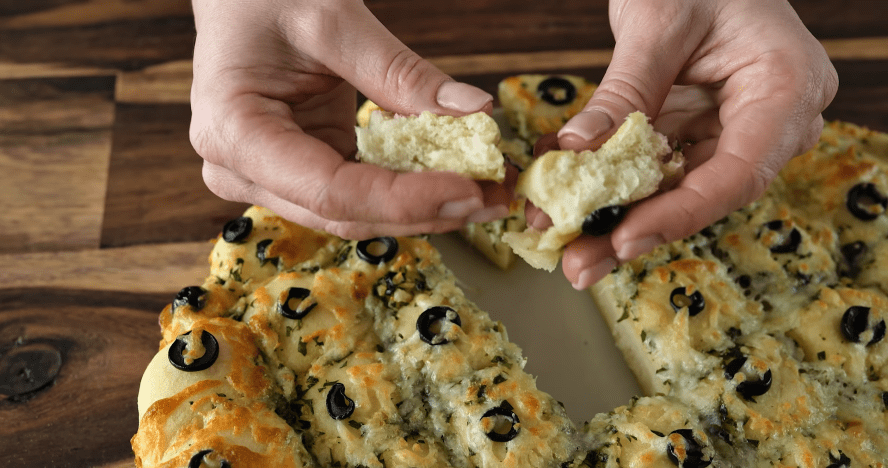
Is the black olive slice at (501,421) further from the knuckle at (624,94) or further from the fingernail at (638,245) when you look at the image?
the knuckle at (624,94)

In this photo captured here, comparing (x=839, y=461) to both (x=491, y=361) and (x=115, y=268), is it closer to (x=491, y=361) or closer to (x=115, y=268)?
(x=491, y=361)

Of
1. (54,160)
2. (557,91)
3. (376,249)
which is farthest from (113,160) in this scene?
(557,91)

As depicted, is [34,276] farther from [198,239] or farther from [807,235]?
[807,235]

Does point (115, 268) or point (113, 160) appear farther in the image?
point (113, 160)

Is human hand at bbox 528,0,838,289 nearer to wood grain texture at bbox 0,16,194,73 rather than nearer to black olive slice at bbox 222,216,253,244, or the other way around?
black olive slice at bbox 222,216,253,244

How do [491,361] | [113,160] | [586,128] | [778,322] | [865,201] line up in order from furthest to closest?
[113,160] → [865,201] → [778,322] → [491,361] → [586,128]

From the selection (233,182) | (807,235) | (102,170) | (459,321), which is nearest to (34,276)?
(102,170)

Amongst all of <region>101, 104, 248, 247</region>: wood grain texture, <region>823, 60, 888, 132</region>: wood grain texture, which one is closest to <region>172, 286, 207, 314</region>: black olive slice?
<region>101, 104, 248, 247</region>: wood grain texture
